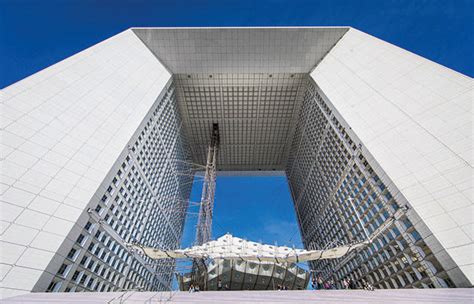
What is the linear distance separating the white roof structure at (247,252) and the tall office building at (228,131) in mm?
5468

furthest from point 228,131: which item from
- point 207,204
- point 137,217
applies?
point 137,217

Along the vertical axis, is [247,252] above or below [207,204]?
below

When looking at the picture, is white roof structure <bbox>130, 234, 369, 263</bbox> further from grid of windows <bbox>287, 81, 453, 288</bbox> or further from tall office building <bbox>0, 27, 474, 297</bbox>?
tall office building <bbox>0, 27, 474, 297</bbox>

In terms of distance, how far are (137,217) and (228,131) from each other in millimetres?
24807

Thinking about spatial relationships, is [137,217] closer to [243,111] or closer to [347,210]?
[243,111]

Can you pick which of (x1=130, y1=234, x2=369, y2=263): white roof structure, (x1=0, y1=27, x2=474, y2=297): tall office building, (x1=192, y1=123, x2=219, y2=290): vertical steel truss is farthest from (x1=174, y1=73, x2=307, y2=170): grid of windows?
(x1=130, y1=234, x2=369, y2=263): white roof structure

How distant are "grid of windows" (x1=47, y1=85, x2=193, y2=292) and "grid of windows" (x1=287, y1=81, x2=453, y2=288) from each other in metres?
24.1

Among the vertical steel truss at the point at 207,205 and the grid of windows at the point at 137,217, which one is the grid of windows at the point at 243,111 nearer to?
the vertical steel truss at the point at 207,205

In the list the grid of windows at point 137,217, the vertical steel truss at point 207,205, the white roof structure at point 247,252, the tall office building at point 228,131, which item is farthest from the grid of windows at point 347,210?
the grid of windows at point 137,217

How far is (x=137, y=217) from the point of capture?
27844 millimetres

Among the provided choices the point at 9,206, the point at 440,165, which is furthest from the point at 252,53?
the point at 9,206

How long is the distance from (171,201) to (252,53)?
2884cm

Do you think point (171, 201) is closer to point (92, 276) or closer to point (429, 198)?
point (92, 276)

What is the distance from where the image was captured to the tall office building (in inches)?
610
